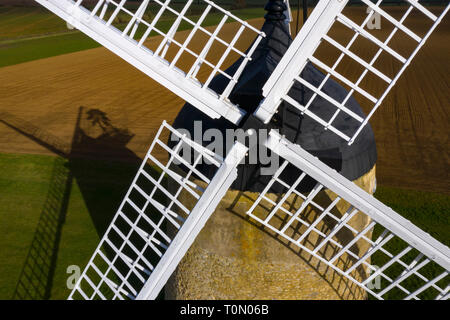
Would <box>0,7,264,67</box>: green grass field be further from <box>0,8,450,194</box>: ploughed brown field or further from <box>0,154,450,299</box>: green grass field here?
<box>0,154,450,299</box>: green grass field

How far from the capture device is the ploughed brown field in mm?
14969

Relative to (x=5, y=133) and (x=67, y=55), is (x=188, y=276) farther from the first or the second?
(x=67, y=55)

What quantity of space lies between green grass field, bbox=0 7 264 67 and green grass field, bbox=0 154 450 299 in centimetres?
2338

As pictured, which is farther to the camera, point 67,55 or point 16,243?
point 67,55

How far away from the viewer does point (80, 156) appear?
1564 centimetres

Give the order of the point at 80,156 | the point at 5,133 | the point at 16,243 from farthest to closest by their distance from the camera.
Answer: the point at 5,133 → the point at 80,156 → the point at 16,243

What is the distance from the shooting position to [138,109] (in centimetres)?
2097

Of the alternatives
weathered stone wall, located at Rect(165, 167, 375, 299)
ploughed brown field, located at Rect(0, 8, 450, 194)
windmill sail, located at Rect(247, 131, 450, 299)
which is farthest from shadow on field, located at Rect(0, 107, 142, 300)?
windmill sail, located at Rect(247, 131, 450, 299)

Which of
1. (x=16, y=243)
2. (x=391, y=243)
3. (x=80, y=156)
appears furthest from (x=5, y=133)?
(x=391, y=243)

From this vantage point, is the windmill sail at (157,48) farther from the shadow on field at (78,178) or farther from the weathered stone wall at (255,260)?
the shadow on field at (78,178)

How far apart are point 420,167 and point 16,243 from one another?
1364cm

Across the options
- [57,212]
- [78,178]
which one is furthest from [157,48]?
[78,178]

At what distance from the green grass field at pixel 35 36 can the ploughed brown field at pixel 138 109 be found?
5.84 meters
